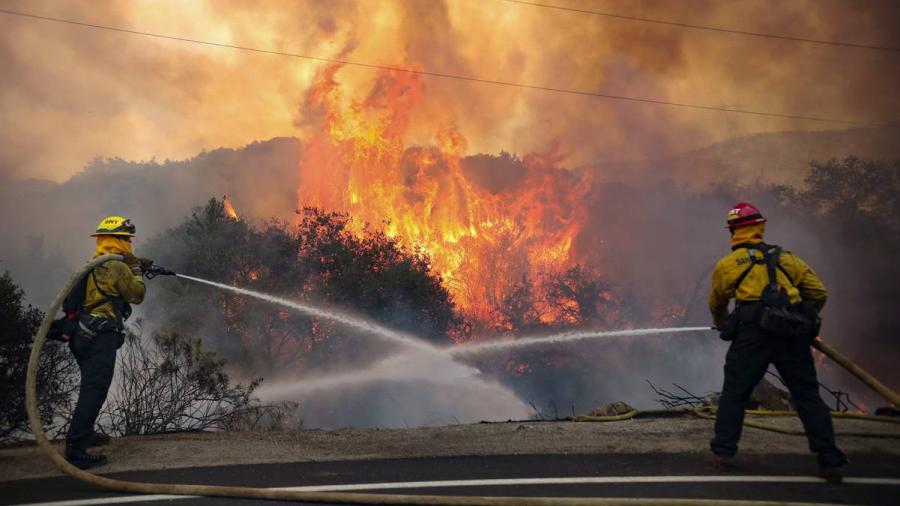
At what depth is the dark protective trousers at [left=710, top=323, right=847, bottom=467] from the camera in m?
4.69

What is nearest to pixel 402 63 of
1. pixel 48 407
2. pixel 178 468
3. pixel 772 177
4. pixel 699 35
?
pixel 699 35

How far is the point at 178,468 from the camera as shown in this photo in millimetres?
5121

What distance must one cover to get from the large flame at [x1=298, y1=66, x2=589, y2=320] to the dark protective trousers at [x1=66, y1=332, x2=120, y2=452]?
28999 millimetres

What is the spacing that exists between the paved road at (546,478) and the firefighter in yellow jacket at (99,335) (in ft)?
1.10

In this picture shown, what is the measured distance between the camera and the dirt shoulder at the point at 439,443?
5.33 metres

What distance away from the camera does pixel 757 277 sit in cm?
480

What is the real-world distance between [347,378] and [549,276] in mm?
14916

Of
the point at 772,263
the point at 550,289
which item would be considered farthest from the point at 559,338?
the point at 550,289

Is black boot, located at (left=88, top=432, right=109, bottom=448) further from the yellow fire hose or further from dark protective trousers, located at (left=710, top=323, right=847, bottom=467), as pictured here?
the yellow fire hose

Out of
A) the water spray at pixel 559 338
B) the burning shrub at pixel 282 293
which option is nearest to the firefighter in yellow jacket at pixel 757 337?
the water spray at pixel 559 338

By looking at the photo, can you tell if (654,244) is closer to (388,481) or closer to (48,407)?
(48,407)

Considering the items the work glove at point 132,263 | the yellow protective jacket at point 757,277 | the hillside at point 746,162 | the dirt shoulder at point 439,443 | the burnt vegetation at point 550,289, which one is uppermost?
the hillside at point 746,162

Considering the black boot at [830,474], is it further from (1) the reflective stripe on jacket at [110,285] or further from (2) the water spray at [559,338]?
(1) the reflective stripe on jacket at [110,285]

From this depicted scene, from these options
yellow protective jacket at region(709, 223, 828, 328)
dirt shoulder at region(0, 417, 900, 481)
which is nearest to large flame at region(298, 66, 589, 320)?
dirt shoulder at region(0, 417, 900, 481)
